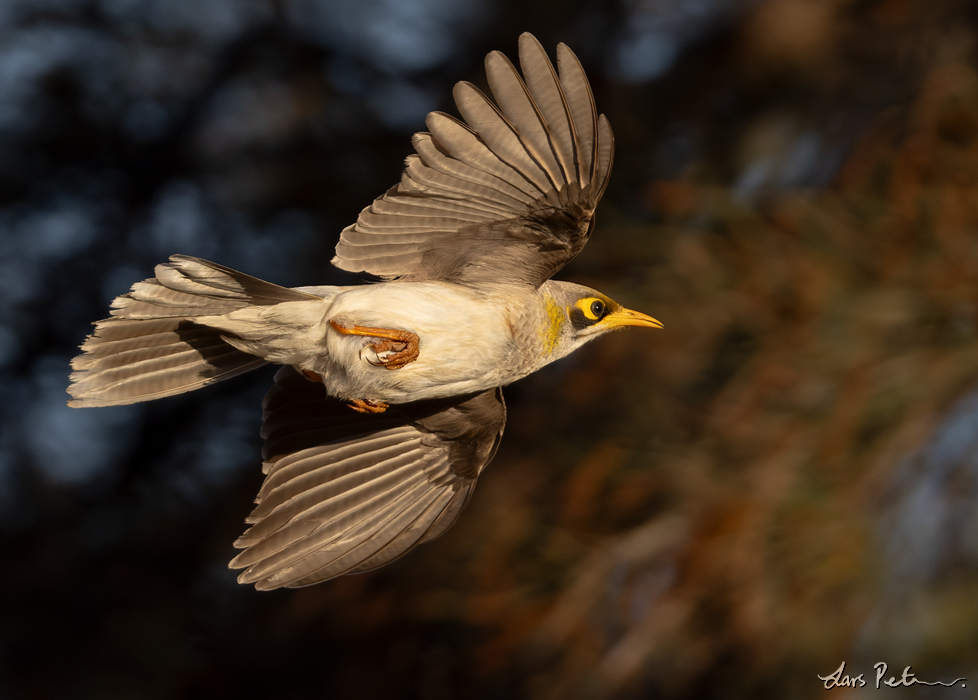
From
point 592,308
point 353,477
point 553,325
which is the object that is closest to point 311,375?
point 353,477

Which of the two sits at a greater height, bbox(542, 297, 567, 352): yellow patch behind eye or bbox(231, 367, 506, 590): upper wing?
bbox(542, 297, 567, 352): yellow patch behind eye

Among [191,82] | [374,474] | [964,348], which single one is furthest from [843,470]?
[191,82]

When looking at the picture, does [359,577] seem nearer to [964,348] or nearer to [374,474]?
[374,474]

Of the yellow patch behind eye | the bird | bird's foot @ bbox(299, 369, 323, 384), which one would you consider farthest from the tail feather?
the yellow patch behind eye

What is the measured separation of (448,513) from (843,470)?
4.20 ft

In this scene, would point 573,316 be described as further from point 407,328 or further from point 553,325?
point 407,328

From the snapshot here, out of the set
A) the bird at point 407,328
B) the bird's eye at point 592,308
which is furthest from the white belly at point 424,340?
the bird's eye at point 592,308

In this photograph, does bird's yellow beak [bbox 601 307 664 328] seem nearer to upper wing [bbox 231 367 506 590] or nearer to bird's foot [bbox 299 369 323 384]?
upper wing [bbox 231 367 506 590]

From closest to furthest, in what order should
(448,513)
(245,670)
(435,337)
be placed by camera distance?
(435,337) < (448,513) < (245,670)

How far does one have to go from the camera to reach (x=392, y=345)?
154 cm

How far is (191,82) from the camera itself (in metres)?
2.72

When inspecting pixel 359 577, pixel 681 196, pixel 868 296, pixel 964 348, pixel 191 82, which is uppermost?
pixel 191 82

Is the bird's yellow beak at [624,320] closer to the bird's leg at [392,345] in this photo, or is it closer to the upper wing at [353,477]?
the upper wing at [353,477]

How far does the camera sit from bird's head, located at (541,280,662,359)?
1.75 metres
